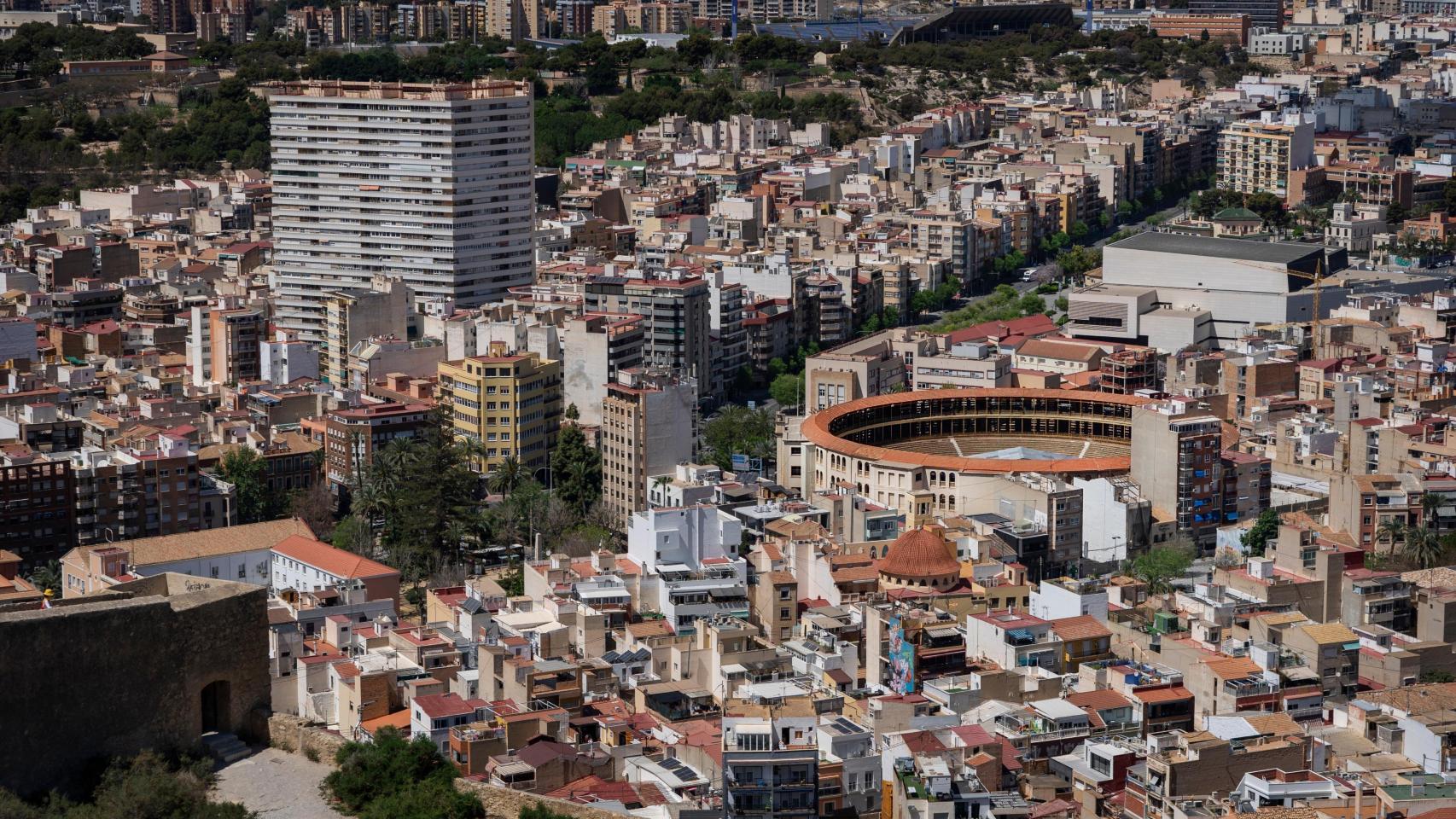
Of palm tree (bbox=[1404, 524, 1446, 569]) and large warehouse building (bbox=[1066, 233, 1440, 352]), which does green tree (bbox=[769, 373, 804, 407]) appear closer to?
large warehouse building (bbox=[1066, 233, 1440, 352])

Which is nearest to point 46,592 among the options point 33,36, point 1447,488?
point 1447,488

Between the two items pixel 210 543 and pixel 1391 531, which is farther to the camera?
pixel 1391 531

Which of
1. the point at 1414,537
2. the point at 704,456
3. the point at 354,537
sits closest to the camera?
the point at 1414,537

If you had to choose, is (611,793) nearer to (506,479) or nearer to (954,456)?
(506,479)

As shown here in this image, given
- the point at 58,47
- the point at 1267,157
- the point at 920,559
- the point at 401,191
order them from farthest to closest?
1. the point at 58,47
2. the point at 1267,157
3. the point at 401,191
4. the point at 920,559

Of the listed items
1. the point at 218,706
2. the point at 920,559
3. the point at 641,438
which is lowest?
the point at 920,559

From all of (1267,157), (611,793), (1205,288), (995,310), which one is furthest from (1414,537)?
(1267,157)

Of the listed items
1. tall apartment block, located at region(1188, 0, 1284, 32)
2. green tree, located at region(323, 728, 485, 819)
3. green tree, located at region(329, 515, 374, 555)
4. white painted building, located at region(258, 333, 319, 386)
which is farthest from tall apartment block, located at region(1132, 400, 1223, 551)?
tall apartment block, located at region(1188, 0, 1284, 32)

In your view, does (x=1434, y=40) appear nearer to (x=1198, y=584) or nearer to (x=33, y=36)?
(x=33, y=36)

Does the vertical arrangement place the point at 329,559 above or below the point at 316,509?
above
